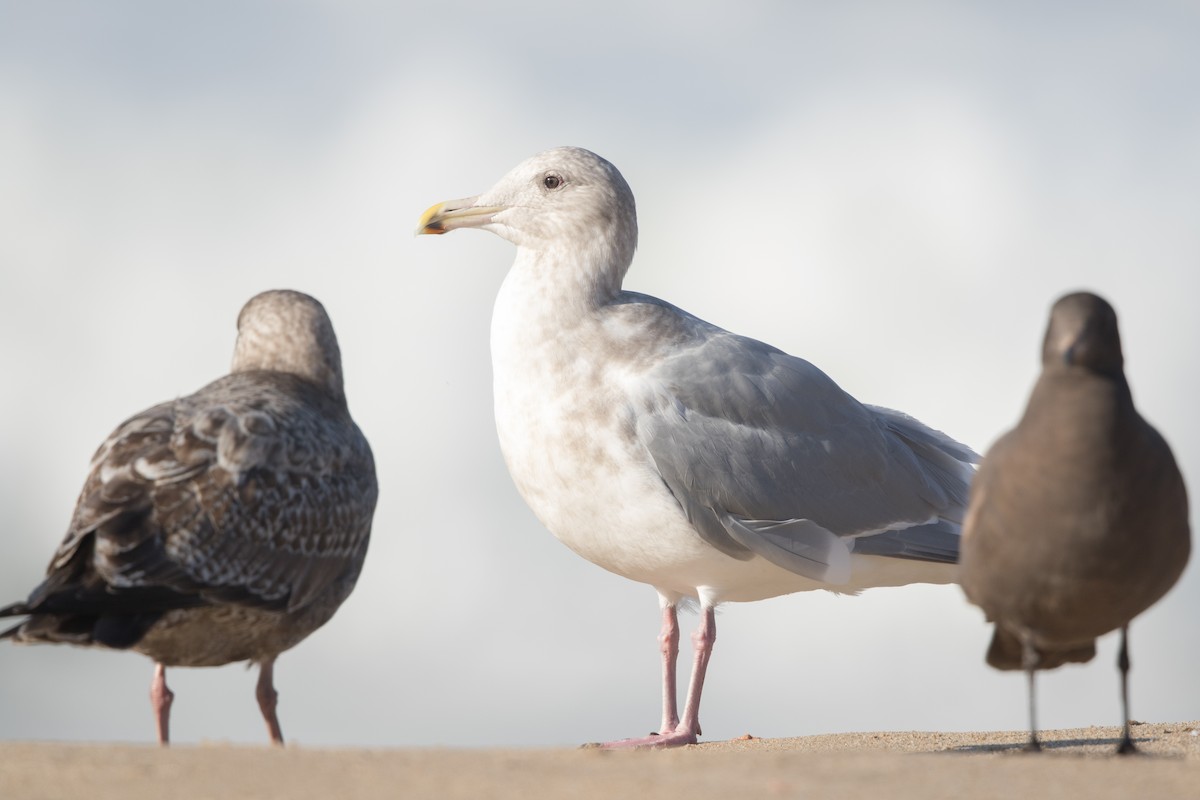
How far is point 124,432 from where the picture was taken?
7.00 metres

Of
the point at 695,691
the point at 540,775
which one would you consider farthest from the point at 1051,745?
the point at 540,775

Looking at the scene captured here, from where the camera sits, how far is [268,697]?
729 cm

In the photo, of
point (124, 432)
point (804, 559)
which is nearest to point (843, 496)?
point (804, 559)

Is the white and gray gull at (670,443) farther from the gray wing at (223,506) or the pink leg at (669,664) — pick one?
the gray wing at (223,506)

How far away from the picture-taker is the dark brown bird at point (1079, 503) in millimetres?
→ 5848

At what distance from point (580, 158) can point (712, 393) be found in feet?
6.00

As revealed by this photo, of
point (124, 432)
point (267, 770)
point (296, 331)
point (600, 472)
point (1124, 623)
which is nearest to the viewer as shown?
point (267, 770)

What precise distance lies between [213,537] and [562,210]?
3.80 metres

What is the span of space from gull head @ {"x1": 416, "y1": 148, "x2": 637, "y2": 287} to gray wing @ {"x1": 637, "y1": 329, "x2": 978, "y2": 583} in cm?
93

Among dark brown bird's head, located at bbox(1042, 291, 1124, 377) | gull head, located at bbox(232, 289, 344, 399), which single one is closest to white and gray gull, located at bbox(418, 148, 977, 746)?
gull head, located at bbox(232, 289, 344, 399)

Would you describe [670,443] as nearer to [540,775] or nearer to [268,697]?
[268,697]

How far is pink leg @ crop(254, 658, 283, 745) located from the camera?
7.28m

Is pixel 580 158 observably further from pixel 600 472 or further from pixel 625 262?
pixel 600 472

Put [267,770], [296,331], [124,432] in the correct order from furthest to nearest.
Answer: [296,331], [124,432], [267,770]
